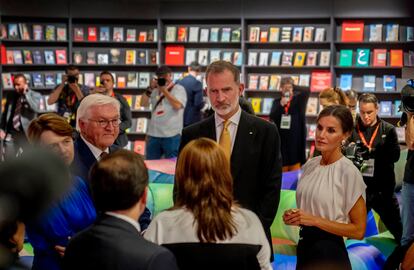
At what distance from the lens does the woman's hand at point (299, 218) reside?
Result: 3066 millimetres

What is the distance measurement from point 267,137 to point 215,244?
1.13 m

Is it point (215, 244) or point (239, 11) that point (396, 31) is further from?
point (215, 244)

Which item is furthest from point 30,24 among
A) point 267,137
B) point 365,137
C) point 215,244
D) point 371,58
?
point 215,244

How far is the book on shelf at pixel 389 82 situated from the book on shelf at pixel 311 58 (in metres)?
1.08

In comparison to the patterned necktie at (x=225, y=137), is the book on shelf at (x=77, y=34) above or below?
above

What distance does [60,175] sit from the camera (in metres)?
1.08

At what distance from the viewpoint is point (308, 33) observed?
10.4 meters

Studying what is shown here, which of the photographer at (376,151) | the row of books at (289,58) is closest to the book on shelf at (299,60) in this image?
the row of books at (289,58)

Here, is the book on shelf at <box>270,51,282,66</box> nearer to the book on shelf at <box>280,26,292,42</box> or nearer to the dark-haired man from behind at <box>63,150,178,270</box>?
the book on shelf at <box>280,26,292,42</box>

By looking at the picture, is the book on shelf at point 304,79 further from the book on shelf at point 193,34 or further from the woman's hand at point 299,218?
the woman's hand at point 299,218

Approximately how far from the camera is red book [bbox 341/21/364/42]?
33.4ft

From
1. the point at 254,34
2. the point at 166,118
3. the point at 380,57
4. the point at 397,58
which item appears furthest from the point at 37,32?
the point at 397,58

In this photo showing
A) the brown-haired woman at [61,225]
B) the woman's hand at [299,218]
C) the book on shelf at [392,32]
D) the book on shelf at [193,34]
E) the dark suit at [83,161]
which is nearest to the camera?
the brown-haired woman at [61,225]

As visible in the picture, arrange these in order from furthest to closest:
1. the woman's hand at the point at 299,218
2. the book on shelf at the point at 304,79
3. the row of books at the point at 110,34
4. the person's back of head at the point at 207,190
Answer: the row of books at the point at 110,34 → the book on shelf at the point at 304,79 → the woman's hand at the point at 299,218 → the person's back of head at the point at 207,190
